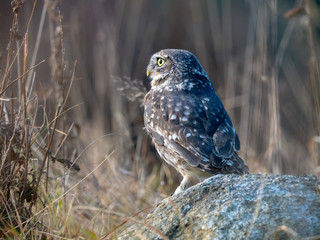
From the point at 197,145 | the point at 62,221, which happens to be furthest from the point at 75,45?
the point at 62,221

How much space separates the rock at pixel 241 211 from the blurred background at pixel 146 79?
75 cm

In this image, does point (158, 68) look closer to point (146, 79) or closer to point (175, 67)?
point (175, 67)

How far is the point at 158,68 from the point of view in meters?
4.30

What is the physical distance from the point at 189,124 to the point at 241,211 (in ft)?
4.50

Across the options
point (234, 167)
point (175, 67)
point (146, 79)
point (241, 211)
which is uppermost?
point (175, 67)

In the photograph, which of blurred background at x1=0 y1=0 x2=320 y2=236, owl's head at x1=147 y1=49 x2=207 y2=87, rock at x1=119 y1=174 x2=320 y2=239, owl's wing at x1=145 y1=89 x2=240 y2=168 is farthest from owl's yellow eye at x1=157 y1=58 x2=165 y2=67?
rock at x1=119 y1=174 x2=320 y2=239

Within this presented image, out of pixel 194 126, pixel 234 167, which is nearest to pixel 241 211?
pixel 234 167

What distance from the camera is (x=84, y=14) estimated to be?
9.50 meters

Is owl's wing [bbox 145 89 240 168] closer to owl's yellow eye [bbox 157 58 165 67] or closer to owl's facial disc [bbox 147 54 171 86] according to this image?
owl's facial disc [bbox 147 54 171 86]

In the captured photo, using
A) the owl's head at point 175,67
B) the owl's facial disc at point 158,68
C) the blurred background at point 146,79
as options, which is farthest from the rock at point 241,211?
the owl's facial disc at point 158,68

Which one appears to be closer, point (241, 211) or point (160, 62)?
point (241, 211)

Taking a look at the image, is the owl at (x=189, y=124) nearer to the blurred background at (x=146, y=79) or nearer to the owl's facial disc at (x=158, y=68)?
the owl's facial disc at (x=158, y=68)

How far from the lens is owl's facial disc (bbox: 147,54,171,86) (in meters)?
4.21

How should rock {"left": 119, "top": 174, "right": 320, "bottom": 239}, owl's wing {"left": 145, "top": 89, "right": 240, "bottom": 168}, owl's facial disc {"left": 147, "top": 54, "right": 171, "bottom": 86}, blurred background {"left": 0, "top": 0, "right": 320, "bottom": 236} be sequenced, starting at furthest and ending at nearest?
owl's facial disc {"left": 147, "top": 54, "right": 171, "bottom": 86}
blurred background {"left": 0, "top": 0, "right": 320, "bottom": 236}
owl's wing {"left": 145, "top": 89, "right": 240, "bottom": 168}
rock {"left": 119, "top": 174, "right": 320, "bottom": 239}
